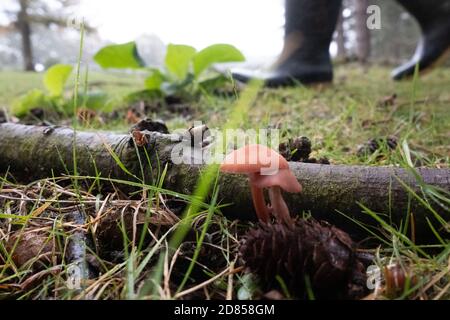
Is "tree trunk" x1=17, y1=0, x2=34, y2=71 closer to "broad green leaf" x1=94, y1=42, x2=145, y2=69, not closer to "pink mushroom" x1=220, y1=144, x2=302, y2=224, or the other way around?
"broad green leaf" x1=94, y1=42, x2=145, y2=69

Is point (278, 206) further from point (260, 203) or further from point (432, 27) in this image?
point (432, 27)

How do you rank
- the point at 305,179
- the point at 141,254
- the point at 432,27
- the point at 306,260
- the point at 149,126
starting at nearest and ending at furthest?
1. the point at 306,260
2. the point at 141,254
3. the point at 305,179
4. the point at 149,126
5. the point at 432,27

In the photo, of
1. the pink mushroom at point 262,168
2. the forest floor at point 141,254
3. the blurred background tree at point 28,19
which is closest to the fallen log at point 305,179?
the forest floor at point 141,254

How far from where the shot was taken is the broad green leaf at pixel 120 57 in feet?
8.03

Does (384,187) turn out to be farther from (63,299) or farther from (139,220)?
(63,299)

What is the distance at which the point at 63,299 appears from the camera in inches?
27.4

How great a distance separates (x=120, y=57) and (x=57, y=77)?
0.44 m

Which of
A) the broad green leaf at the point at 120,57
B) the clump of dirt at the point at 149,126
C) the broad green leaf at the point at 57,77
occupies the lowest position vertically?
the clump of dirt at the point at 149,126

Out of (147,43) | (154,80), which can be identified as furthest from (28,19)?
(154,80)

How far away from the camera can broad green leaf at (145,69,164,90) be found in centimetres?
276

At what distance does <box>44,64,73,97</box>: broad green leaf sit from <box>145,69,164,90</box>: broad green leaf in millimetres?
592

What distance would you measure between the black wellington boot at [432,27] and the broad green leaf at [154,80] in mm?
2315

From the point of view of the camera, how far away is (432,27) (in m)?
3.38

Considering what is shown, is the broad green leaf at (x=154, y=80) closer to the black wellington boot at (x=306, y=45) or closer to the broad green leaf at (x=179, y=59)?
the broad green leaf at (x=179, y=59)
